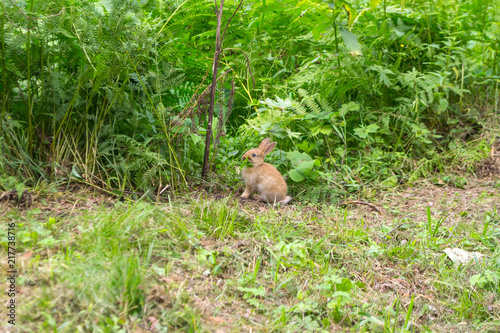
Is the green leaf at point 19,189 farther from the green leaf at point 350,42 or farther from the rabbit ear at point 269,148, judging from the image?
the green leaf at point 350,42

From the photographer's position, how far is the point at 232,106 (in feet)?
15.6

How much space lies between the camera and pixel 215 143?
4.11 m

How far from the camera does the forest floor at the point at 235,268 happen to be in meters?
2.16

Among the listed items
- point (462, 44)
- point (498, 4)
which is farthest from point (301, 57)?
point (498, 4)

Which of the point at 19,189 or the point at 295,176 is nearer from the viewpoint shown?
the point at 19,189

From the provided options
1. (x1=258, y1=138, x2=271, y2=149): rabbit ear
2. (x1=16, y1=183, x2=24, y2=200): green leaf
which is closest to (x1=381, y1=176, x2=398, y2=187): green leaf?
(x1=258, y1=138, x2=271, y2=149): rabbit ear

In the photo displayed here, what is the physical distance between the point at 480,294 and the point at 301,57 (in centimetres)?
370

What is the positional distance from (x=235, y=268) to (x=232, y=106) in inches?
91.4

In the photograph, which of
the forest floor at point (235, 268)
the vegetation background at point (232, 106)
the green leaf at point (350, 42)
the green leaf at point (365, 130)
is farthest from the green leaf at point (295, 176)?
the green leaf at point (350, 42)

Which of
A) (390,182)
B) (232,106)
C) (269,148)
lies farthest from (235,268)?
(390,182)

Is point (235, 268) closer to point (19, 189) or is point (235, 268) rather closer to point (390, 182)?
point (19, 189)

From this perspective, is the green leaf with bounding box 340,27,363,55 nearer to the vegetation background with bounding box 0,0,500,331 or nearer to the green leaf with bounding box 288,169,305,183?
the vegetation background with bounding box 0,0,500,331

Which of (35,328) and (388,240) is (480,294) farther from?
(35,328)

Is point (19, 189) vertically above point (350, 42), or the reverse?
point (350, 42)
